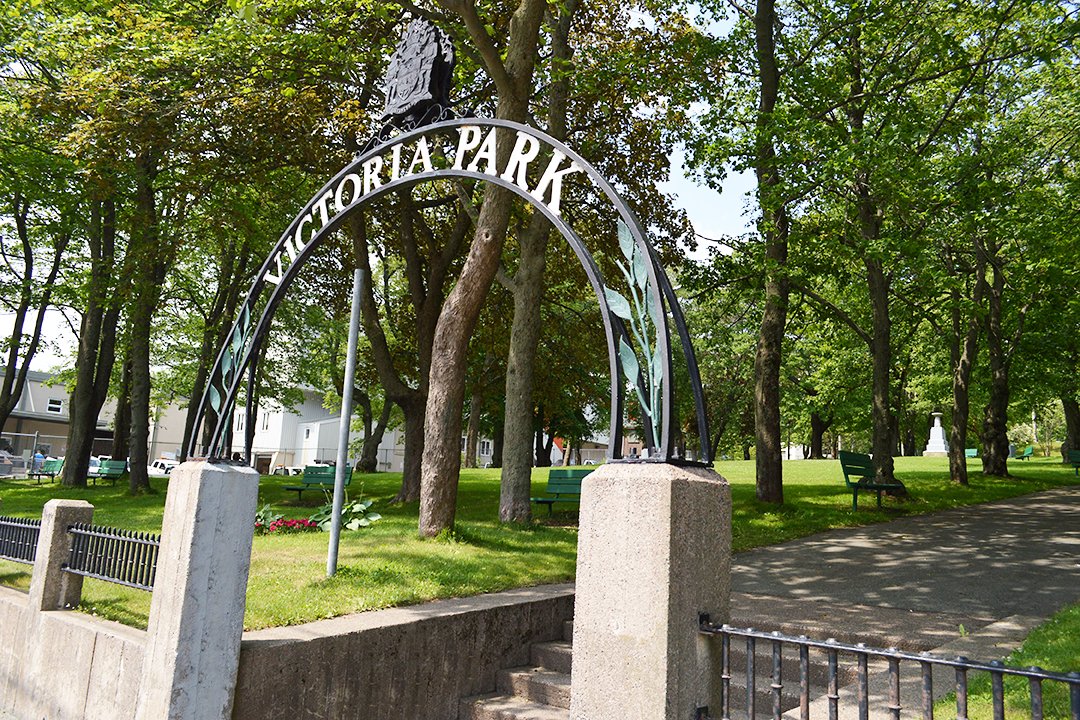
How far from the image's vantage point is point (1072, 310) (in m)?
22.0

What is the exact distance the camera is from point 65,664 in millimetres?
6449

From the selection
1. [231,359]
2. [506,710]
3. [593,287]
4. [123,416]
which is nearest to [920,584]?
[506,710]

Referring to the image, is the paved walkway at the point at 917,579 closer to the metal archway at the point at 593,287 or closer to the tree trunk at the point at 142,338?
the metal archway at the point at 593,287

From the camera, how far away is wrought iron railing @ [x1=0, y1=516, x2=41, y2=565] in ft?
24.8

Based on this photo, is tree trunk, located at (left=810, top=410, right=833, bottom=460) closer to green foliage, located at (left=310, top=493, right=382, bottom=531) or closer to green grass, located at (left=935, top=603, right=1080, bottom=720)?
green foliage, located at (left=310, top=493, right=382, bottom=531)

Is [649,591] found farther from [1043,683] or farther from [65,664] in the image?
[65,664]

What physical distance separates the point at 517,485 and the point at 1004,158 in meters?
11.7

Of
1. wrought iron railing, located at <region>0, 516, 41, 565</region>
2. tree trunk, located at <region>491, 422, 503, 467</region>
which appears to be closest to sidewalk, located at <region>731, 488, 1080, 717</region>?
wrought iron railing, located at <region>0, 516, 41, 565</region>

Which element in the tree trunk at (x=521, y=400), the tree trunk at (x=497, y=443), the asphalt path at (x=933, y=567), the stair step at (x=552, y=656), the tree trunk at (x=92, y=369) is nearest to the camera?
the stair step at (x=552, y=656)

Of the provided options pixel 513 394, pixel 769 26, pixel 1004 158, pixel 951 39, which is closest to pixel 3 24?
pixel 513 394

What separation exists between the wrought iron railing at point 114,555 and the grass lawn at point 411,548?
448 mm

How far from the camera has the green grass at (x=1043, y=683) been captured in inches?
185

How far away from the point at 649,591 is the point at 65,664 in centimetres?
517

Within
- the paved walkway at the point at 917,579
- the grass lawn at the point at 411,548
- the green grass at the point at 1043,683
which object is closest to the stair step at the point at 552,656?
the grass lawn at the point at 411,548
